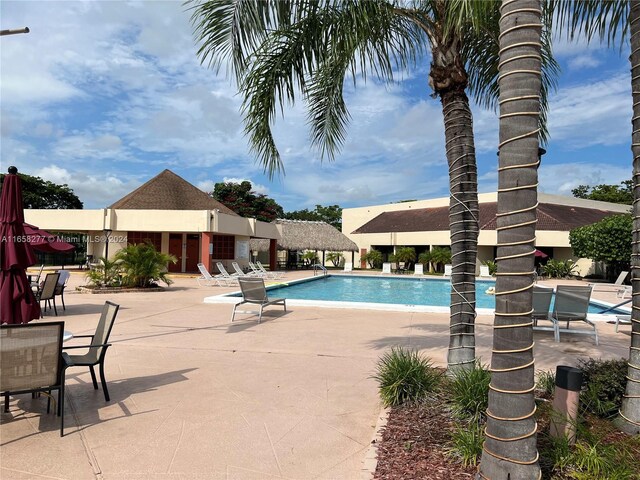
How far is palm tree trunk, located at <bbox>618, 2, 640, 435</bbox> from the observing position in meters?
3.32

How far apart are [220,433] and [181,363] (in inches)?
95.5

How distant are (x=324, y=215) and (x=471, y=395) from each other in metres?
65.2

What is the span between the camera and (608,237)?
2614cm

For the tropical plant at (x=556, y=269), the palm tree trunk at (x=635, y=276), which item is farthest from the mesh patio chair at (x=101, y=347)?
the tropical plant at (x=556, y=269)

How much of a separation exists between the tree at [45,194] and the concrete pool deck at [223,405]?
4372 centimetres

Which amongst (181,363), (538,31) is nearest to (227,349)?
(181,363)

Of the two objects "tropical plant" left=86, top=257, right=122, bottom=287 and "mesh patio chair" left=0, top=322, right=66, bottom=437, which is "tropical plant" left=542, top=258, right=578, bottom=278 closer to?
"tropical plant" left=86, top=257, right=122, bottom=287

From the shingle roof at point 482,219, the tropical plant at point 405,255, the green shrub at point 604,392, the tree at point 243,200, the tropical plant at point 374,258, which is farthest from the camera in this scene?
the tree at point 243,200

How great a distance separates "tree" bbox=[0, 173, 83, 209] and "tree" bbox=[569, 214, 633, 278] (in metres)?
48.7

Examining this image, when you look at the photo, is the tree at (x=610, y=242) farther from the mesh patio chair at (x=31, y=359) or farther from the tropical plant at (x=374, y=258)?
the mesh patio chair at (x=31, y=359)

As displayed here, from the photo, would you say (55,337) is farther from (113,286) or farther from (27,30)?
(113,286)

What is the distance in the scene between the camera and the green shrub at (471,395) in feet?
11.3

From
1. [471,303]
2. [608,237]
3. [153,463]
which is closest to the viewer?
[153,463]

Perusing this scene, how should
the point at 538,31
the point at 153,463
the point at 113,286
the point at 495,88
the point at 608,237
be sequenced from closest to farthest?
the point at 538,31 → the point at 153,463 → the point at 495,88 → the point at 113,286 → the point at 608,237
